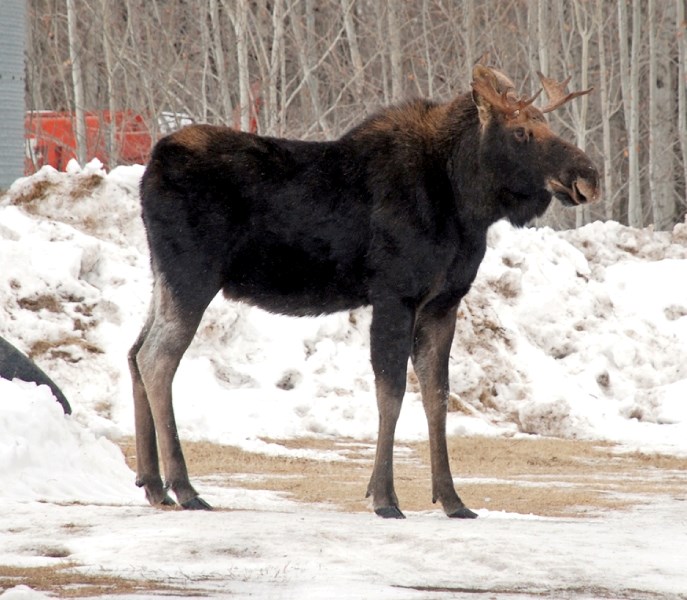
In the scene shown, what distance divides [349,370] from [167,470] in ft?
24.3

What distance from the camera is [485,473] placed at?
11.6 metres

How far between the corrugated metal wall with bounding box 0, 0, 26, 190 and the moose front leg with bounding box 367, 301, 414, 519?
424 inches

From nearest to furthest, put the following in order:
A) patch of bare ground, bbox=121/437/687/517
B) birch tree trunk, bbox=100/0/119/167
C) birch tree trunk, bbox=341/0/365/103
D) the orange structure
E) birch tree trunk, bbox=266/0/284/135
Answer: patch of bare ground, bbox=121/437/687/517, birch tree trunk, bbox=266/0/284/135, birch tree trunk, bbox=100/0/119/167, birch tree trunk, bbox=341/0/365/103, the orange structure

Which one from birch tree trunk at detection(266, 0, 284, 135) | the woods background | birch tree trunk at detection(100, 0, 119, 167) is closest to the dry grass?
birch tree trunk at detection(266, 0, 284, 135)

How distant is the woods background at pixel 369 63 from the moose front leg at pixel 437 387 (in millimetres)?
12410

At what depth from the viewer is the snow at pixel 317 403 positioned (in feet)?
20.5

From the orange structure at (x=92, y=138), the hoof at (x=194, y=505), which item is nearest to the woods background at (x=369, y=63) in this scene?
the orange structure at (x=92, y=138)

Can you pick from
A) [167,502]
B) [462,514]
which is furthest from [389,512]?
[167,502]

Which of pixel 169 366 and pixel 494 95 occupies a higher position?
pixel 494 95

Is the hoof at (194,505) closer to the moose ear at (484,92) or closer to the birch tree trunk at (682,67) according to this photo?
the moose ear at (484,92)

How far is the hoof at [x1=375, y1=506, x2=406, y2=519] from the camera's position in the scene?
7.74 m

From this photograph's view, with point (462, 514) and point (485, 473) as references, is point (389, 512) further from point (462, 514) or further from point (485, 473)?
point (485, 473)

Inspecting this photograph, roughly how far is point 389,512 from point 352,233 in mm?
1596

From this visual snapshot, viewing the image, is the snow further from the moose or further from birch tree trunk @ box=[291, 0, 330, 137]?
birch tree trunk @ box=[291, 0, 330, 137]
